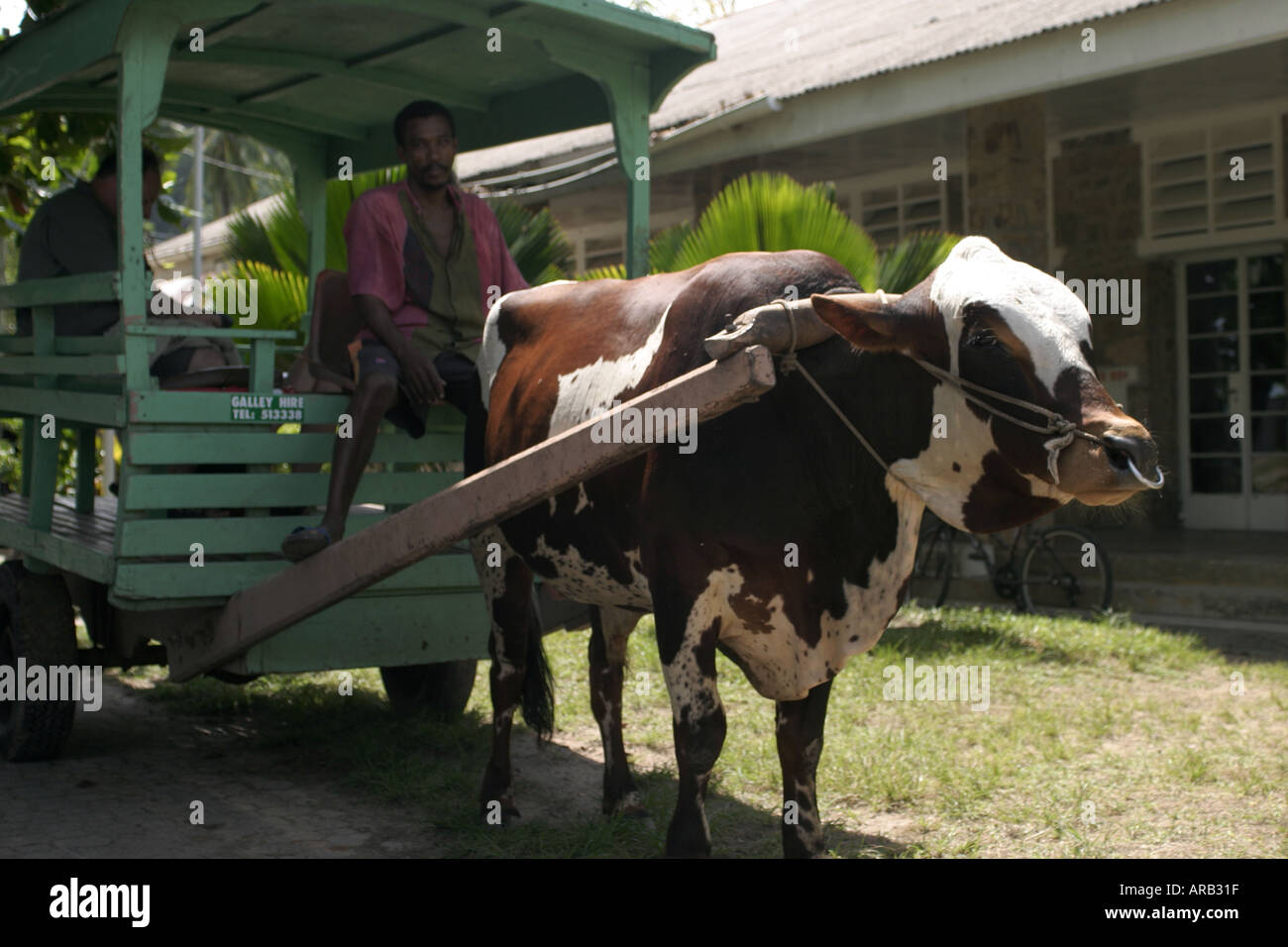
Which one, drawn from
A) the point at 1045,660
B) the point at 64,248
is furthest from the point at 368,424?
the point at 1045,660

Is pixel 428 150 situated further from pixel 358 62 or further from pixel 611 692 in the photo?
pixel 611 692

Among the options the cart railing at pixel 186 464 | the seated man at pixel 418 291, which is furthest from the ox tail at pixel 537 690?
the seated man at pixel 418 291

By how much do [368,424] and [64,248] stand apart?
2039mm

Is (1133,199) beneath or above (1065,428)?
above

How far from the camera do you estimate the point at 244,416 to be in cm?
486

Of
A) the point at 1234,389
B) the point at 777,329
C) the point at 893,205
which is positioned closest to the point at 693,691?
the point at 777,329

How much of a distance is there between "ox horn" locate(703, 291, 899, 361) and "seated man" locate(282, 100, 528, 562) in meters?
1.74

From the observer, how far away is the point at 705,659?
3.73 m

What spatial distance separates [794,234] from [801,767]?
15.1 feet

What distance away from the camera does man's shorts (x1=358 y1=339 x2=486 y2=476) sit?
4.88m

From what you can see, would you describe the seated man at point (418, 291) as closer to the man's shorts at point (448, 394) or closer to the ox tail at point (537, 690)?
the man's shorts at point (448, 394)

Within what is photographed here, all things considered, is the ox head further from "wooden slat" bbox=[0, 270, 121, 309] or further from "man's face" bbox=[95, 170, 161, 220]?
"man's face" bbox=[95, 170, 161, 220]

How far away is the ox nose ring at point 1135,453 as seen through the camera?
9.38 feet
